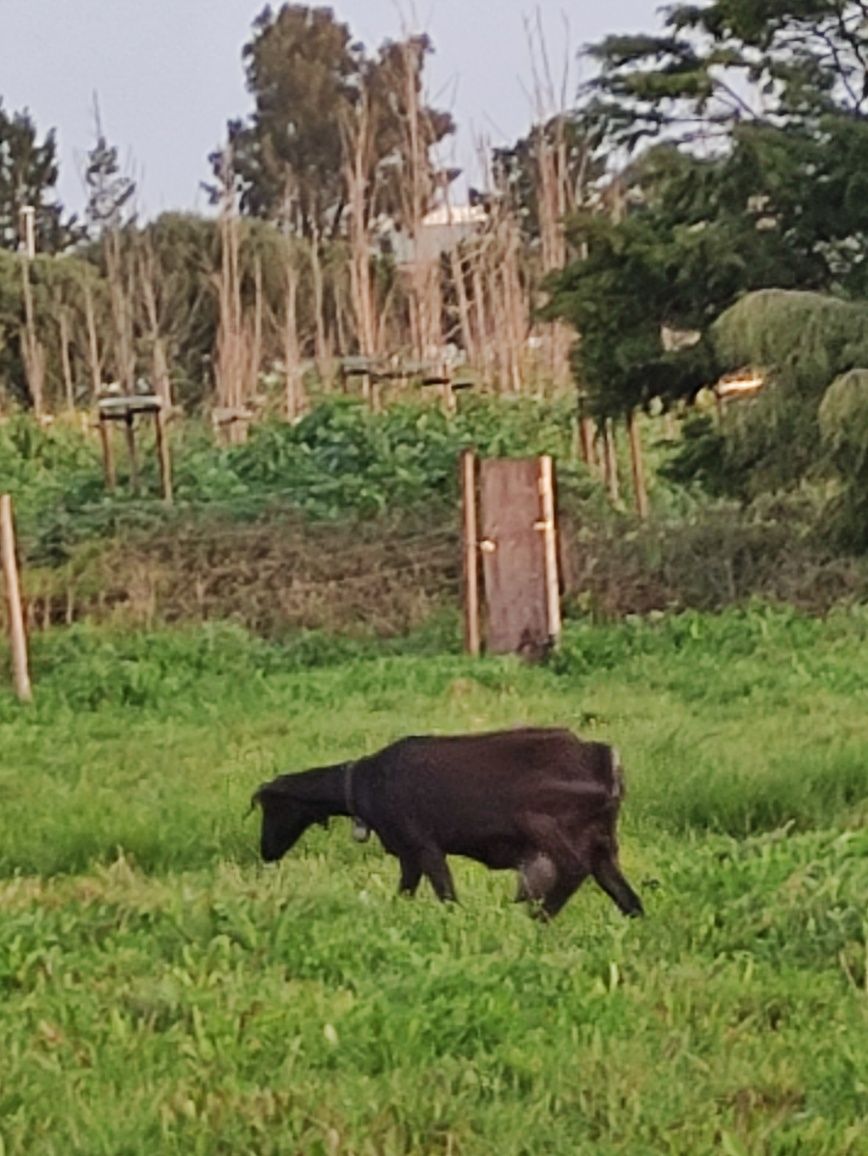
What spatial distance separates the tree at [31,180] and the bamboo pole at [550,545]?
29.0 meters

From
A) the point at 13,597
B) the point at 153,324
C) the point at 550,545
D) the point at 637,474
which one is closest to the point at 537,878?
the point at 13,597

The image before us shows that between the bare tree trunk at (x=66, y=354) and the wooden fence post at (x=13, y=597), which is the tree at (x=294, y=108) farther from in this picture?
the wooden fence post at (x=13, y=597)

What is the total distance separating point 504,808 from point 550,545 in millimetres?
6829

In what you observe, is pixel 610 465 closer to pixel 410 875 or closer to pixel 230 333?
pixel 230 333

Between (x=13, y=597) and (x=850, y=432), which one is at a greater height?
(x=850, y=432)

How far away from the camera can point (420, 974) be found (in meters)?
5.01

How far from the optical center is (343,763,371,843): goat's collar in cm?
659

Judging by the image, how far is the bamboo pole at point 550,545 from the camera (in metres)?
12.8

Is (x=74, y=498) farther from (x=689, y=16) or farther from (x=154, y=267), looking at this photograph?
(x=154, y=267)

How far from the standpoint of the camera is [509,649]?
12.9 m

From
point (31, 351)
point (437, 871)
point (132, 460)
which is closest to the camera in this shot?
point (437, 871)

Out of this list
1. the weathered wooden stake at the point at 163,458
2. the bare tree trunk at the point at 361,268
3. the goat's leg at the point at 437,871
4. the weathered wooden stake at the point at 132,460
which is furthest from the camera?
the bare tree trunk at the point at 361,268

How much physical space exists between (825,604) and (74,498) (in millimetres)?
7844

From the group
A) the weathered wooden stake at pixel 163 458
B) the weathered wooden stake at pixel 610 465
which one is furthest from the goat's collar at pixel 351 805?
the weathered wooden stake at pixel 610 465
